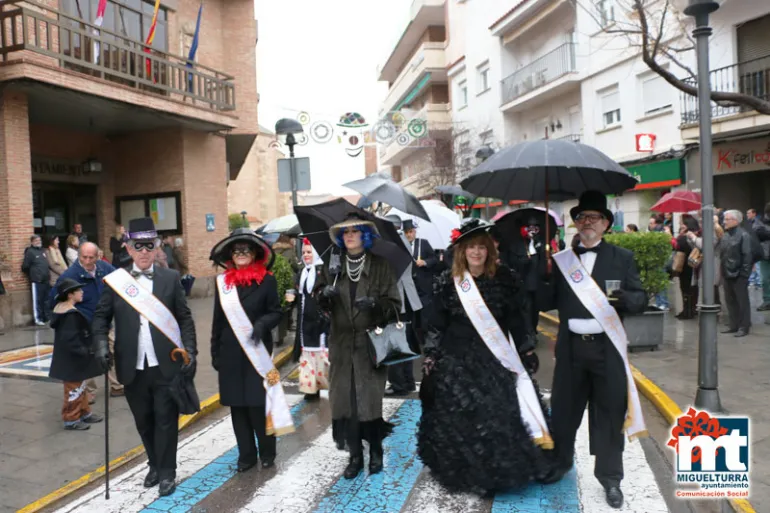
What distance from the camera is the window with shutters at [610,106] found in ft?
70.5

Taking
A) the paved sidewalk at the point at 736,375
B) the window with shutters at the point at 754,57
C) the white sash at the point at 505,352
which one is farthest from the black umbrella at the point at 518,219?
the window with shutters at the point at 754,57

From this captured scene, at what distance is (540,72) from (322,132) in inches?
433

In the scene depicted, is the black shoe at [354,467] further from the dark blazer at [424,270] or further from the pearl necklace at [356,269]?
the dark blazer at [424,270]

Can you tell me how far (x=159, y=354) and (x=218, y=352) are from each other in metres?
0.51

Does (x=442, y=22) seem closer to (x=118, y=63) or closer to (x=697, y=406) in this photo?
(x=118, y=63)

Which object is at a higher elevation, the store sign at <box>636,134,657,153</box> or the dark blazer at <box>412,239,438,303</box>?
the store sign at <box>636,134,657,153</box>

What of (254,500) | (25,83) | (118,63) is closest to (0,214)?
(25,83)

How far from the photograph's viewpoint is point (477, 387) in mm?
4176

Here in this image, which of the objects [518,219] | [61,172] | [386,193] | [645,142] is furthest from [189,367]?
[645,142]

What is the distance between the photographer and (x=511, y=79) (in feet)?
92.9

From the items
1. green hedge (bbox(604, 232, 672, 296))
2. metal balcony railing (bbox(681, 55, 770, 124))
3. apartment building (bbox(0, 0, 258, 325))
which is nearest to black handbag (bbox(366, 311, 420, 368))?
green hedge (bbox(604, 232, 672, 296))

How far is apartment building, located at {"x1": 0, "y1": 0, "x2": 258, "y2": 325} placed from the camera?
13.7 meters

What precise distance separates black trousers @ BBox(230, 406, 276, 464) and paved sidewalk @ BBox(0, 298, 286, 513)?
1222 millimetres

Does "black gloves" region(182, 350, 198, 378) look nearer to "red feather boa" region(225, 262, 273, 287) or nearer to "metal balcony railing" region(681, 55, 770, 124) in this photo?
"red feather boa" region(225, 262, 273, 287)
